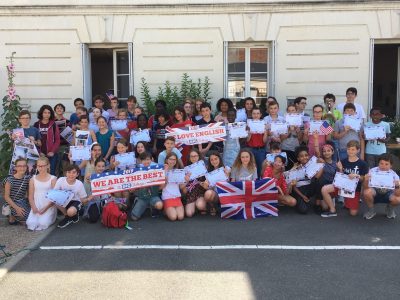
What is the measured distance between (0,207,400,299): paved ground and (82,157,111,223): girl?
0.31 m

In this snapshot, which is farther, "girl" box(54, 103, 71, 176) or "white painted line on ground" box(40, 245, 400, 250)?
"girl" box(54, 103, 71, 176)

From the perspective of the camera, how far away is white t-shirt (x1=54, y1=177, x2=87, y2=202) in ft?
23.8

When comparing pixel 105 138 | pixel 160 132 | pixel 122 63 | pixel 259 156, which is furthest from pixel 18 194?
pixel 122 63

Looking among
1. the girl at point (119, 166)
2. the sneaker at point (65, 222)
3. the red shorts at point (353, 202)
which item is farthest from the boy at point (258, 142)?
the sneaker at point (65, 222)

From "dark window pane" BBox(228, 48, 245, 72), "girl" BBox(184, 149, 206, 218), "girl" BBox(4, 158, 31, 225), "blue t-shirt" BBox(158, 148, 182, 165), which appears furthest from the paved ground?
"dark window pane" BBox(228, 48, 245, 72)

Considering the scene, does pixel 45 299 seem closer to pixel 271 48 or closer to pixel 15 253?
pixel 15 253

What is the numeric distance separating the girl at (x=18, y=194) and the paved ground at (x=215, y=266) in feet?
2.87

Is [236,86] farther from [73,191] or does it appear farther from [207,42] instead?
[73,191]

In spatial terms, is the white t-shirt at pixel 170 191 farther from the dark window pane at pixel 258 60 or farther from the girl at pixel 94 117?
the dark window pane at pixel 258 60

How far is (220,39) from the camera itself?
37.4 ft

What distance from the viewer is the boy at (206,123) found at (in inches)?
343

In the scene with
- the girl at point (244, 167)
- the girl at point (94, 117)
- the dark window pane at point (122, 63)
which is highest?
the dark window pane at point (122, 63)

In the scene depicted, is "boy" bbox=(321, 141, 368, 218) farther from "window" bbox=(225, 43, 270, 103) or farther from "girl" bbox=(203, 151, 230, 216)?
"window" bbox=(225, 43, 270, 103)

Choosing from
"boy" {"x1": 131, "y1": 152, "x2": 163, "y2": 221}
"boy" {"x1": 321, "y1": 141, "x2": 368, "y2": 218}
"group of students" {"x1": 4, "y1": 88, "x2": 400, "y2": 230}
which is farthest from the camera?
"boy" {"x1": 131, "y1": 152, "x2": 163, "y2": 221}
